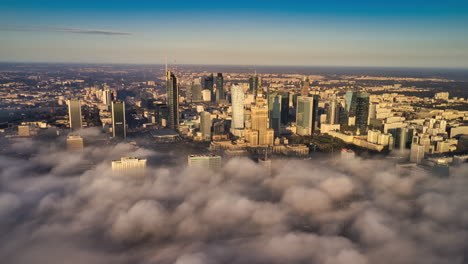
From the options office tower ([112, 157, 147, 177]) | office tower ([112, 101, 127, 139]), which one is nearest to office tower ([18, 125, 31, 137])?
office tower ([112, 101, 127, 139])

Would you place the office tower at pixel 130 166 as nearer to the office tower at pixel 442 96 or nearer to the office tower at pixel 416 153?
the office tower at pixel 416 153

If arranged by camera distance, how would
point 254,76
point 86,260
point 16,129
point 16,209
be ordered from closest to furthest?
point 86,260
point 16,209
point 16,129
point 254,76

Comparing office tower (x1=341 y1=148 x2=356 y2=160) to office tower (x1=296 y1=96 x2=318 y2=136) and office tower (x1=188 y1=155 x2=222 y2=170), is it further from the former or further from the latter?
office tower (x1=296 y1=96 x2=318 y2=136)

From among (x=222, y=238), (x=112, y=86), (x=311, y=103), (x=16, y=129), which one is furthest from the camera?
(x=112, y=86)

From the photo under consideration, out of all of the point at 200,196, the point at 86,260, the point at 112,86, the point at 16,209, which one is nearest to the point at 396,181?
the point at 200,196

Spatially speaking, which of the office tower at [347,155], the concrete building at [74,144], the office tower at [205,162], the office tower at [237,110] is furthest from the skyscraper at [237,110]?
the concrete building at [74,144]

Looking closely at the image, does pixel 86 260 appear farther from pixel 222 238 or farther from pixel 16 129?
pixel 16 129
